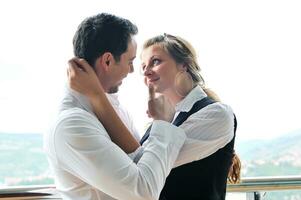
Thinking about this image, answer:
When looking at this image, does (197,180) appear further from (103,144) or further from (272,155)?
(272,155)

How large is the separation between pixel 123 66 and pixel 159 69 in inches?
15.6

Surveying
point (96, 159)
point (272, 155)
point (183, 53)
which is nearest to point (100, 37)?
point (96, 159)

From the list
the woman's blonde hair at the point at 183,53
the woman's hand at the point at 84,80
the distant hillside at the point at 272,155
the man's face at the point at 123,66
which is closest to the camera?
the woman's hand at the point at 84,80

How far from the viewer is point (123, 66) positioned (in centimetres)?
154

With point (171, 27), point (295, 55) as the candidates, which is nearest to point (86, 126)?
point (171, 27)

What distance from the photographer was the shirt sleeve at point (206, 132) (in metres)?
1.57

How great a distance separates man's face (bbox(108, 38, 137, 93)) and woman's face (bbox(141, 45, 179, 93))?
35 centimetres

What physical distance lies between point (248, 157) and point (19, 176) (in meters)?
1.21

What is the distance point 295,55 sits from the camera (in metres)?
2.81

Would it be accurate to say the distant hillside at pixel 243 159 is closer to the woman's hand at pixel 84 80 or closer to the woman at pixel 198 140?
the woman at pixel 198 140

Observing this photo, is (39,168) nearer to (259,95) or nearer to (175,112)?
(175,112)

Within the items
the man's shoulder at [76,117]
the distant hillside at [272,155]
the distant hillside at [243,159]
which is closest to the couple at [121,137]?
the man's shoulder at [76,117]

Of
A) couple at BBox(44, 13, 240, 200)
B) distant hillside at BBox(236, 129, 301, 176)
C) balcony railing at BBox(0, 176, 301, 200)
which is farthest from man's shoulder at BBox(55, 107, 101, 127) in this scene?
distant hillside at BBox(236, 129, 301, 176)

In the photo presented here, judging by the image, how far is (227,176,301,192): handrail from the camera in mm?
2268
